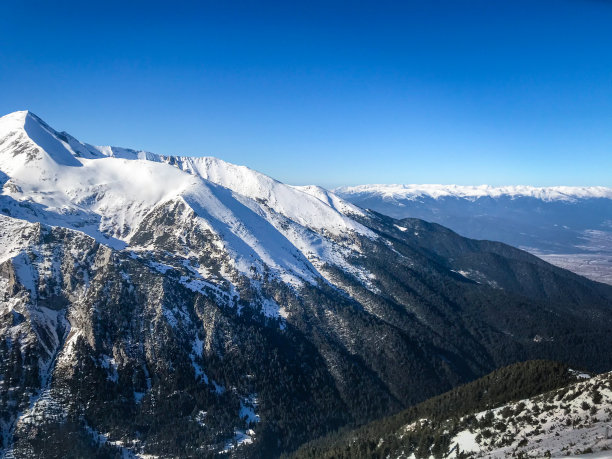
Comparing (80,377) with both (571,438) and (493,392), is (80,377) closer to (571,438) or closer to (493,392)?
(493,392)

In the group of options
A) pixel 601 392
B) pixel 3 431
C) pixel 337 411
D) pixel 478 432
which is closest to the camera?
pixel 601 392

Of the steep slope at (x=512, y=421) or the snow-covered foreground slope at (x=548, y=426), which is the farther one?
the steep slope at (x=512, y=421)

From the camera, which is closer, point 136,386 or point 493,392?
point 493,392

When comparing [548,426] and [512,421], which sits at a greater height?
[548,426]

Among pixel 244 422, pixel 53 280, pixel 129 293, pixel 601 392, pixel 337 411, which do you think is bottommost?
pixel 337 411

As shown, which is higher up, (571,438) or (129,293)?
(129,293)

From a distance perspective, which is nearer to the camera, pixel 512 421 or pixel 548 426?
pixel 548 426

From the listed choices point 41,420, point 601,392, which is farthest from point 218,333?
point 601,392

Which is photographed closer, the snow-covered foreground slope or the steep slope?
the snow-covered foreground slope
